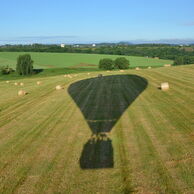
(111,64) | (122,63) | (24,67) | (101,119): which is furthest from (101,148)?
(111,64)

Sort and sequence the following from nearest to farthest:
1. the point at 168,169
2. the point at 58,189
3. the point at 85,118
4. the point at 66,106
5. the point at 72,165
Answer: the point at 58,189, the point at 168,169, the point at 72,165, the point at 85,118, the point at 66,106

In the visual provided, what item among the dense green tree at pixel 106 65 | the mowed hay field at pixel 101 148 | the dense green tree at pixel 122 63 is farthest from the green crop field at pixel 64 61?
the mowed hay field at pixel 101 148

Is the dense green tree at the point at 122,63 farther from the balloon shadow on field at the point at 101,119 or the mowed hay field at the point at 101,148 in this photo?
the mowed hay field at the point at 101,148

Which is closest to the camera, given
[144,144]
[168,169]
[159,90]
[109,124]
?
[168,169]

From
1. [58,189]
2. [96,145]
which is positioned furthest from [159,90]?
[58,189]

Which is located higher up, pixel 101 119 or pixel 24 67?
pixel 101 119

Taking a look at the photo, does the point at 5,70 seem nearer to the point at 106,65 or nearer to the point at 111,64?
the point at 106,65

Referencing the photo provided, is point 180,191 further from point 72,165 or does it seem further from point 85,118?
point 85,118

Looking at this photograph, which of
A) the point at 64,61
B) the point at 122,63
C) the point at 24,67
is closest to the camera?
the point at 24,67
